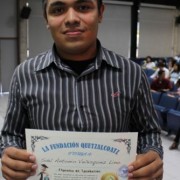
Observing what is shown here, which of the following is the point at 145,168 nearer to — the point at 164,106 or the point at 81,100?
the point at 81,100

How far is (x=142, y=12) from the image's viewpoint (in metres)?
14.6

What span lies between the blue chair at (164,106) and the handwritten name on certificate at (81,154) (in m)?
5.21

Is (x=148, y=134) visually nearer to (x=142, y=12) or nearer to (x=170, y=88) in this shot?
(x=170, y=88)

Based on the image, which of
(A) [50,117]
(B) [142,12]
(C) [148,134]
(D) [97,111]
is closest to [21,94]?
(A) [50,117]

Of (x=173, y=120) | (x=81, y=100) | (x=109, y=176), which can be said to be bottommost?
(x=173, y=120)

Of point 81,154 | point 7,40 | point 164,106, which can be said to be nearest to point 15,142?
point 81,154

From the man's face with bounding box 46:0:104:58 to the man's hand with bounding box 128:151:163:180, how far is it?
0.47 metres

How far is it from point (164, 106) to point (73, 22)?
5.76 meters

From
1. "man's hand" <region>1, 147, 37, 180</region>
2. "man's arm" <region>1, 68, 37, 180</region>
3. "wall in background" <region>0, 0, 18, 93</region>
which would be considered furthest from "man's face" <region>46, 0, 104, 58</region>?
"wall in background" <region>0, 0, 18, 93</region>

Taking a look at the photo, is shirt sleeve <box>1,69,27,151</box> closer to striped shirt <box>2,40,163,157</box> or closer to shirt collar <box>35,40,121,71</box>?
striped shirt <box>2,40,163,157</box>

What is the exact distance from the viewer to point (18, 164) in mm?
1143

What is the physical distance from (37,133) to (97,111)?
10.9 inches

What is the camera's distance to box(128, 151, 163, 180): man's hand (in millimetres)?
1152

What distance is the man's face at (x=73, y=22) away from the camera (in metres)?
1.20
